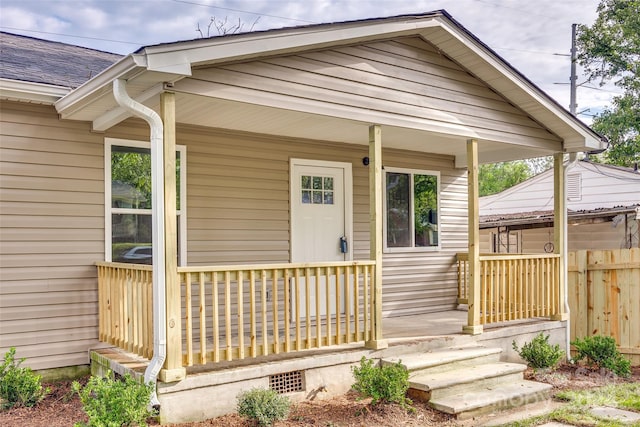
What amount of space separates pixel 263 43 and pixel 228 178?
2.18m

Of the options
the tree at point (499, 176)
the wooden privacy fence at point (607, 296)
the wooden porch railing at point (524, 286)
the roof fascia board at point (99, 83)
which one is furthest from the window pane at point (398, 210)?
the tree at point (499, 176)

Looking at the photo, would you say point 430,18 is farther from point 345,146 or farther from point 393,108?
point 345,146

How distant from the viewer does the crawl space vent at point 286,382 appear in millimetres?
4809

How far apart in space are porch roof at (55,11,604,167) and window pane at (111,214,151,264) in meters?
0.96

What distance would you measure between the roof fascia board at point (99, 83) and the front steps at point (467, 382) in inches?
130

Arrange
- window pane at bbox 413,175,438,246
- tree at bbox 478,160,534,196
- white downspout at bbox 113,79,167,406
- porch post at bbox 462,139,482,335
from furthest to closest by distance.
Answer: tree at bbox 478,160,534,196, window pane at bbox 413,175,438,246, porch post at bbox 462,139,482,335, white downspout at bbox 113,79,167,406

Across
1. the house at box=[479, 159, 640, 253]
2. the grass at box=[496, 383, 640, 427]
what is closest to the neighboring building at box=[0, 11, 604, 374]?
the grass at box=[496, 383, 640, 427]

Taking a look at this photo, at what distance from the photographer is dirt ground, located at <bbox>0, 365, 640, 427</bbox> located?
169 inches

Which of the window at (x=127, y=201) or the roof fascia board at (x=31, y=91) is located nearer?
the roof fascia board at (x=31, y=91)

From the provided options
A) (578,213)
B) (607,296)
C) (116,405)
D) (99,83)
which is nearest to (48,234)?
(99,83)

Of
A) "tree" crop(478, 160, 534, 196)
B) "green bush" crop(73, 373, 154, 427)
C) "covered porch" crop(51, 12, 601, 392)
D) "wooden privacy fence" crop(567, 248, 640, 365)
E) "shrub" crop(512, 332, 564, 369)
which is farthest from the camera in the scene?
"tree" crop(478, 160, 534, 196)

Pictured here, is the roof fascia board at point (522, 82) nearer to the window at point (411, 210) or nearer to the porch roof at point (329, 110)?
the porch roof at point (329, 110)

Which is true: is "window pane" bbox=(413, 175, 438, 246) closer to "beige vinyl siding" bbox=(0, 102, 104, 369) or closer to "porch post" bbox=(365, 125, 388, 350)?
"porch post" bbox=(365, 125, 388, 350)

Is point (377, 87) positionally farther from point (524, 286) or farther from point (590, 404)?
point (590, 404)
